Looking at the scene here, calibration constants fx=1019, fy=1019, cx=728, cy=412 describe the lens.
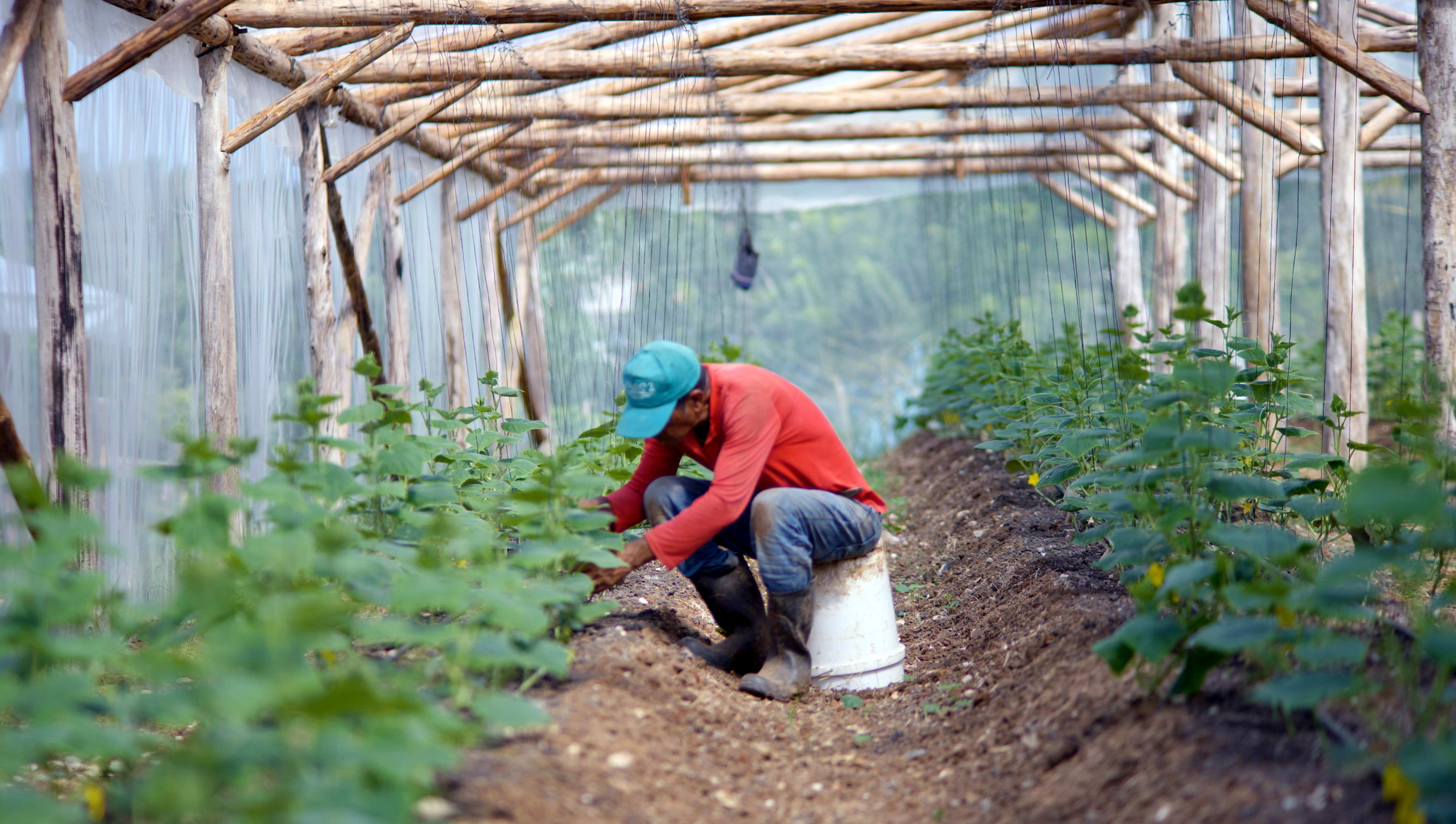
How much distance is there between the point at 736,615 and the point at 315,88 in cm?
317

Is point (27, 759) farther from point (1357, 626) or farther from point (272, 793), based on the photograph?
point (1357, 626)

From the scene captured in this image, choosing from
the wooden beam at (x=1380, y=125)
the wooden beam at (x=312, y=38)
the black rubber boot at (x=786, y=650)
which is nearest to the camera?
the black rubber boot at (x=786, y=650)

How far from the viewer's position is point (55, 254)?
3.49 m

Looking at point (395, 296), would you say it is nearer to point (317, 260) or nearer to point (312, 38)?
point (317, 260)

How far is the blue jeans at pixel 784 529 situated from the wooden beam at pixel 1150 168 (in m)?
5.01

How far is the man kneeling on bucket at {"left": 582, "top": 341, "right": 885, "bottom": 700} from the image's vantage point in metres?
2.70

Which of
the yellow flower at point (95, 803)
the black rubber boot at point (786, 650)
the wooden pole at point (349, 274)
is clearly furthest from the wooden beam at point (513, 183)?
the yellow flower at point (95, 803)

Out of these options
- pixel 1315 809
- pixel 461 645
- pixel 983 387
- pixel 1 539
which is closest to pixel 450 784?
pixel 461 645

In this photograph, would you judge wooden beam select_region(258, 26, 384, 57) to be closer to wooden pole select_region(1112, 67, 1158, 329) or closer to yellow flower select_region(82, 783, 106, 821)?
yellow flower select_region(82, 783, 106, 821)

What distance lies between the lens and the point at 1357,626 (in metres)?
2.25

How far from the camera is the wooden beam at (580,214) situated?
6.89 meters

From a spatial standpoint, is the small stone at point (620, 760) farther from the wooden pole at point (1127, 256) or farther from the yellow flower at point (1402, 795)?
the wooden pole at point (1127, 256)

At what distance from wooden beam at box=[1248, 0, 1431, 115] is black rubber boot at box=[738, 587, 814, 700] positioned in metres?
3.38

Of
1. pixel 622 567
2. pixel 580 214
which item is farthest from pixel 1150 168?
pixel 622 567
